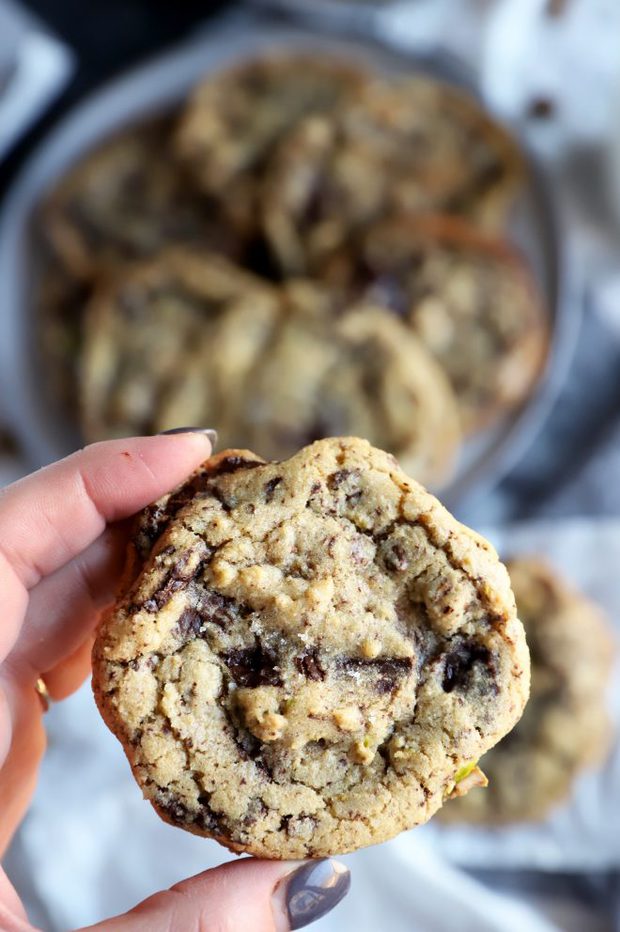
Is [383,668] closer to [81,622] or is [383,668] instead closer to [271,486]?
[271,486]

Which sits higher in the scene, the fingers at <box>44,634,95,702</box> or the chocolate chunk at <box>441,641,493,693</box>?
the chocolate chunk at <box>441,641,493,693</box>

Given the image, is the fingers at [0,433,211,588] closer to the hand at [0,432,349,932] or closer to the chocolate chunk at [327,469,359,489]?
the hand at [0,432,349,932]

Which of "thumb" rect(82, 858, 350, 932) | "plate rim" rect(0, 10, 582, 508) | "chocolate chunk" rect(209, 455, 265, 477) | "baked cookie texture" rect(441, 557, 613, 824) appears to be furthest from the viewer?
"plate rim" rect(0, 10, 582, 508)

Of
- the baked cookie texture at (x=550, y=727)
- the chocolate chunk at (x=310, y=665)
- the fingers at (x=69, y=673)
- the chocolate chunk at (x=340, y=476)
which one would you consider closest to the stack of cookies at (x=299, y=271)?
the baked cookie texture at (x=550, y=727)

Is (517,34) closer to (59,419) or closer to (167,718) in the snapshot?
(59,419)

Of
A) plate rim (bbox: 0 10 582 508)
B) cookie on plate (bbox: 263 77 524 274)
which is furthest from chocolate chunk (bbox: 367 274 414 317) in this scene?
plate rim (bbox: 0 10 582 508)

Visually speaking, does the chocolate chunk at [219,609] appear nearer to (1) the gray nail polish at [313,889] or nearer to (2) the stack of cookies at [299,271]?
(1) the gray nail polish at [313,889]
